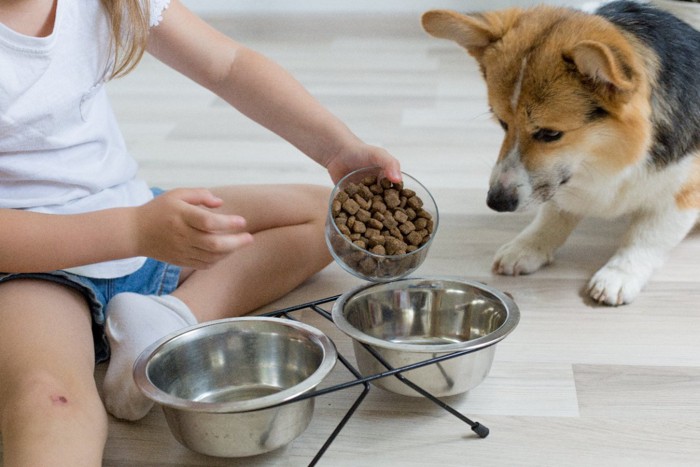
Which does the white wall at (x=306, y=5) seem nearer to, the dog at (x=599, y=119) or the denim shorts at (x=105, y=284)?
the dog at (x=599, y=119)

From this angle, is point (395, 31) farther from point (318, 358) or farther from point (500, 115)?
point (318, 358)

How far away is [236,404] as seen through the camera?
0.85 m

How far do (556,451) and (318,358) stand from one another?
0.29 metres

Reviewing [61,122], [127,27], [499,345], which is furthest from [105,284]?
[499,345]

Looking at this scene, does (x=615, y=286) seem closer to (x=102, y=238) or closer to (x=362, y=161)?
(x=362, y=161)

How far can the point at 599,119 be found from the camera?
1.24 meters

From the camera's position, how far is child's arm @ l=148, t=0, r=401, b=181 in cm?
128

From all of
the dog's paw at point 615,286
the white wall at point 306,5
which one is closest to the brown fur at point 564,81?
the dog's paw at point 615,286

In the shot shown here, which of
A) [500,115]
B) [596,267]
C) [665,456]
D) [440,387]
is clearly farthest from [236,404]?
[596,267]

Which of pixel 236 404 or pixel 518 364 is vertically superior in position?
pixel 236 404

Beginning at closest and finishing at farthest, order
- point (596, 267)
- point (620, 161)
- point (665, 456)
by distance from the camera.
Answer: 1. point (665, 456)
2. point (620, 161)
3. point (596, 267)

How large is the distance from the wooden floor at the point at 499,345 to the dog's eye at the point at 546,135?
0.26 metres

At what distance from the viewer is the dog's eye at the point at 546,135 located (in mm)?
1255

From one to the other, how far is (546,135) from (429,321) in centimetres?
33
